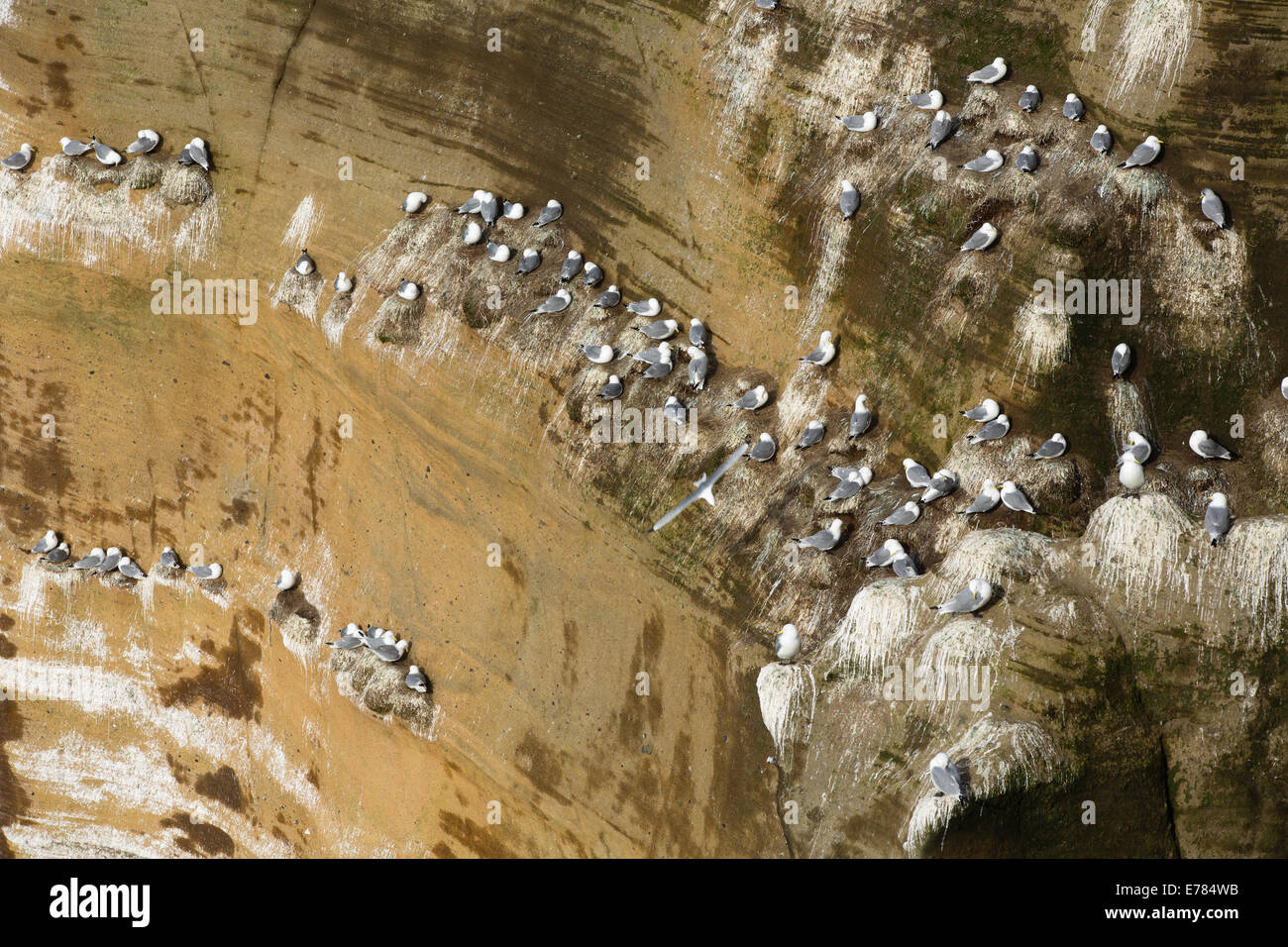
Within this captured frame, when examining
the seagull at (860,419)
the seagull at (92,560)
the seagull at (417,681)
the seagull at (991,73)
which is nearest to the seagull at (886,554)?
the seagull at (860,419)

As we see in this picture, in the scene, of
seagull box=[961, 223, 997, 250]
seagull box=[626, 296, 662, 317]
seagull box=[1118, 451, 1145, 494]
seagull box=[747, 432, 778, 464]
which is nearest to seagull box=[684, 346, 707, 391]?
seagull box=[626, 296, 662, 317]

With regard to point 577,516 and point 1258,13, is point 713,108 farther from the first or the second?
point 1258,13

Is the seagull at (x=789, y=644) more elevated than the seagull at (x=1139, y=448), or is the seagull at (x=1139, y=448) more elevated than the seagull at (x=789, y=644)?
the seagull at (x=1139, y=448)

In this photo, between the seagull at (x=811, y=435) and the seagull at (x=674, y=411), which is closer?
the seagull at (x=811, y=435)

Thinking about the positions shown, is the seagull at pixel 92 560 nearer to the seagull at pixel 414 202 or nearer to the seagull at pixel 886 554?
the seagull at pixel 414 202

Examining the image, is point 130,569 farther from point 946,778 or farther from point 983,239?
point 983,239

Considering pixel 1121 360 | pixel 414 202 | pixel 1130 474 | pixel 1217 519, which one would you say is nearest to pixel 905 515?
pixel 1130 474

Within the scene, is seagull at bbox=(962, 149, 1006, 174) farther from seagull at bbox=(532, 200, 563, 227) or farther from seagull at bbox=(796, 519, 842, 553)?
seagull at bbox=(532, 200, 563, 227)
